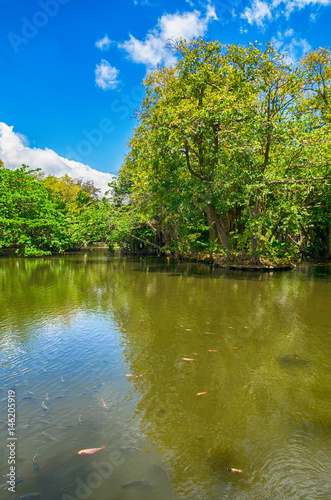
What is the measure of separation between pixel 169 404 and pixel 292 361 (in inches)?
83.2

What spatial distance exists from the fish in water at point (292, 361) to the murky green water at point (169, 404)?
0.01 m

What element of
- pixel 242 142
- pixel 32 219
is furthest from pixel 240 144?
pixel 32 219

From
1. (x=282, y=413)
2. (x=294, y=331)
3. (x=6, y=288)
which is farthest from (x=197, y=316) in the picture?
(x=6, y=288)

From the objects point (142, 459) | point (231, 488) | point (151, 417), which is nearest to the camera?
point (231, 488)

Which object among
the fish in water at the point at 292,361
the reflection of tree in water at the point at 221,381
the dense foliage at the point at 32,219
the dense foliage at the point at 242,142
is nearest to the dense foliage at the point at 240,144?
the dense foliage at the point at 242,142

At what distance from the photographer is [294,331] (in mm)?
5770

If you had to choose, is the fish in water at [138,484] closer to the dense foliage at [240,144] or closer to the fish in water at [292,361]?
the fish in water at [292,361]

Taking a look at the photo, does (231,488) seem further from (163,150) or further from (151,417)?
(163,150)

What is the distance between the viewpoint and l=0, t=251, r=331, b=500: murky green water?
2.15m

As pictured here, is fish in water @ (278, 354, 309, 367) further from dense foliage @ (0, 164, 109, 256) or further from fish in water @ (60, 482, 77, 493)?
dense foliage @ (0, 164, 109, 256)

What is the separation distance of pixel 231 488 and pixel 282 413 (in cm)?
117

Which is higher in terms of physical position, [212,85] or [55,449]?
[212,85]

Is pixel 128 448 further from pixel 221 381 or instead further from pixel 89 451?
pixel 221 381

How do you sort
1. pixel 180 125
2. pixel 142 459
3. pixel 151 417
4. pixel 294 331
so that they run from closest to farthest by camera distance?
1. pixel 142 459
2. pixel 151 417
3. pixel 294 331
4. pixel 180 125
